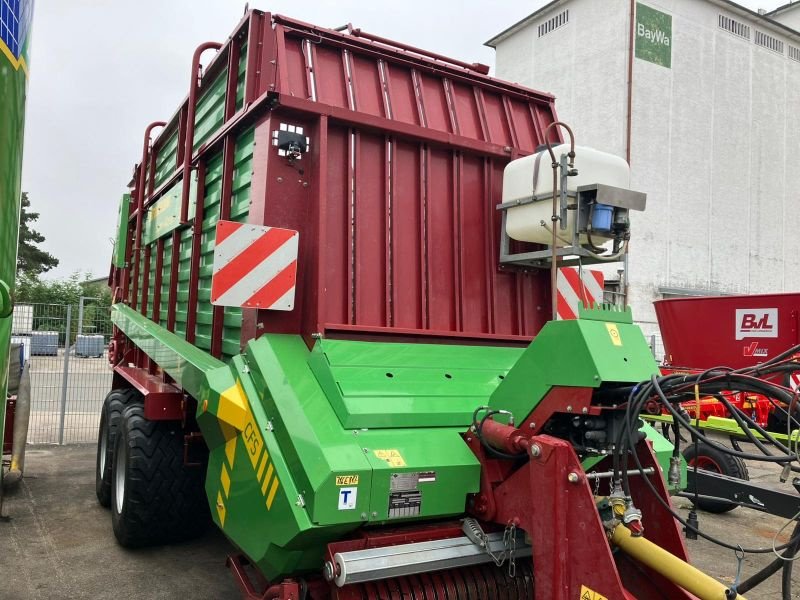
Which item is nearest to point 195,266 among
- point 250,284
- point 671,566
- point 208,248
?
point 208,248

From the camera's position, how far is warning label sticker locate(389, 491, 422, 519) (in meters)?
2.47

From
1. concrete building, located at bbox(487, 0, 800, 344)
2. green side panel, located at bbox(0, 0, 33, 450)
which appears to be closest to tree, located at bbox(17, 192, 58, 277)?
concrete building, located at bbox(487, 0, 800, 344)

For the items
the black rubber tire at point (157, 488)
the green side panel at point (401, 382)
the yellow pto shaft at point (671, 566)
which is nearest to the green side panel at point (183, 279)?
the black rubber tire at point (157, 488)

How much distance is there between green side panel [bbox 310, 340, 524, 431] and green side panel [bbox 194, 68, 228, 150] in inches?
83.4

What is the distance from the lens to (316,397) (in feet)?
9.02

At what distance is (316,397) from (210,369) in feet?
2.79

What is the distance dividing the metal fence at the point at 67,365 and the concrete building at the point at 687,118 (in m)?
16.1

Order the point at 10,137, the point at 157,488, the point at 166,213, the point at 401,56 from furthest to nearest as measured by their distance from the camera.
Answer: the point at 166,213
the point at 157,488
the point at 401,56
the point at 10,137

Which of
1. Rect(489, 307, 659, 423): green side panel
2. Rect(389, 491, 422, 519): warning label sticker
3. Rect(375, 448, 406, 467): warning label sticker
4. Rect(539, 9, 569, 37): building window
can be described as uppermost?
Rect(539, 9, 569, 37): building window

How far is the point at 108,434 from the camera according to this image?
516cm

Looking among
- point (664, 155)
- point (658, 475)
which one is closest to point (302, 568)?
point (658, 475)

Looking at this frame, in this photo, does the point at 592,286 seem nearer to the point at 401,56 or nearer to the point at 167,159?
the point at 401,56

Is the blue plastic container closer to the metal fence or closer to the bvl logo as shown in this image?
the bvl logo

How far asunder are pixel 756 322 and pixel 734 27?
2127 centimetres
